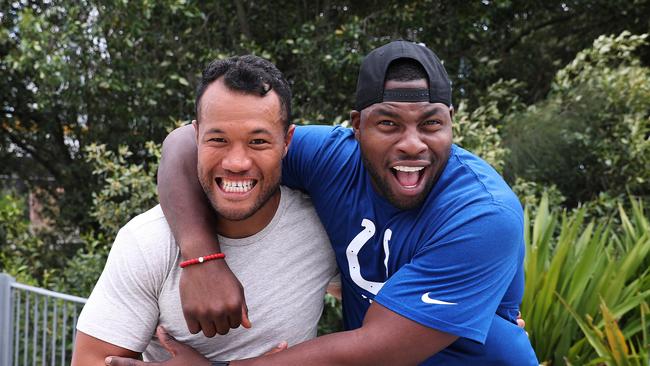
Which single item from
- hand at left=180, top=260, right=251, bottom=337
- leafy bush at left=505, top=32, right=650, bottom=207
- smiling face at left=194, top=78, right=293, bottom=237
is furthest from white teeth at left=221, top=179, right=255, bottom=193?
leafy bush at left=505, top=32, right=650, bottom=207

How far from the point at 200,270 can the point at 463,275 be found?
0.78m

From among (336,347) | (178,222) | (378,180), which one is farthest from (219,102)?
(336,347)

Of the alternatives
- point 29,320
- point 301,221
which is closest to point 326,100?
point 29,320

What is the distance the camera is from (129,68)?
646 cm

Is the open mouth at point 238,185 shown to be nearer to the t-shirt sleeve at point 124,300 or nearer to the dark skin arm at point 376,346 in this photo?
the t-shirt sleeve at point 124,300

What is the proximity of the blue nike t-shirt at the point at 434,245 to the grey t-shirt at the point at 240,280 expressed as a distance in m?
0.10

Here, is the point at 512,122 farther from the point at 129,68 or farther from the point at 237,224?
the point at 237,224

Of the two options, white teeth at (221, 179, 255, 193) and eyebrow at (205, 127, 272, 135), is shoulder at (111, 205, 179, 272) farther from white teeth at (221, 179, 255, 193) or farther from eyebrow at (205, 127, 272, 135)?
eyebrow at (205, 127, 272, 135)

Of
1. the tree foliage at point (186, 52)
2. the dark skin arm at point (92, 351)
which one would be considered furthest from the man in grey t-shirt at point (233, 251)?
the tree foliage at point (186, 52)

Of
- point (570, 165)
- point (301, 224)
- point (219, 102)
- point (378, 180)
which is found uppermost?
point (219, 102)

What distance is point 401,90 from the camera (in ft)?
7.00

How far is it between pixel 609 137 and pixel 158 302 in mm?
4888

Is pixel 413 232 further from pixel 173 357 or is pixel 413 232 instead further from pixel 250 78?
pixel 173 357

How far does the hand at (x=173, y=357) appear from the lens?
205 centimetres
